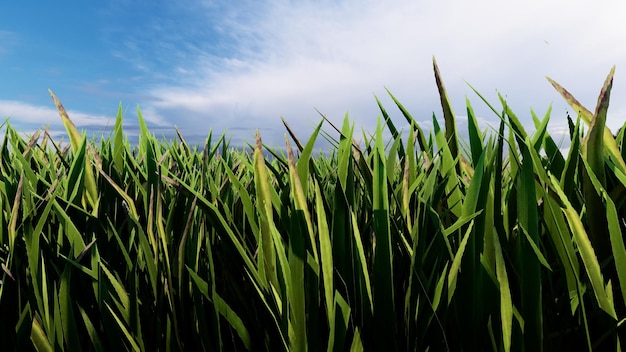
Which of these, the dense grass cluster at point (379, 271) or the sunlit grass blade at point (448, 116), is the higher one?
the sunlit grass blade at point (448, 116)

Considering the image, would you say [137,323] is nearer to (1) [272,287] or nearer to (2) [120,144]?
(1) [272,287]

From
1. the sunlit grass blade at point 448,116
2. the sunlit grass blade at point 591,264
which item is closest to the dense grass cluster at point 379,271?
the sunlit grass blade at point 591,264

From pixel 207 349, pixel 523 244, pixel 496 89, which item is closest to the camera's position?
pixel 523 244

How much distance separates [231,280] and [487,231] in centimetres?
35

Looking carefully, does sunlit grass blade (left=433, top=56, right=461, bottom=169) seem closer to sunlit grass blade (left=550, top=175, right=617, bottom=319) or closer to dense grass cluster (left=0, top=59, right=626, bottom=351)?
dense grass cluster (left=0, top=59, right=626, bottom=351)

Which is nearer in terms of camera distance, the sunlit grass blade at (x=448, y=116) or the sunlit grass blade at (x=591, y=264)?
the sunlit grass blade at (x=591, y=264)

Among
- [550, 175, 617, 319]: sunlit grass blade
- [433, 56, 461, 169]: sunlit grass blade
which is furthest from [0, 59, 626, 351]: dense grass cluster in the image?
[433, 56, 461, 169]: sunlit grass blade

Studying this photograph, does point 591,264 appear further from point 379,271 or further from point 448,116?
point 448,116

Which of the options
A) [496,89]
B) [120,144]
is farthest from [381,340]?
[120,144]

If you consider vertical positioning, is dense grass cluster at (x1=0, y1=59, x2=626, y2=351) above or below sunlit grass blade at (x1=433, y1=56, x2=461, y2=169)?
below

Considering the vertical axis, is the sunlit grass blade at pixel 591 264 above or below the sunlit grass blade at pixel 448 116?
below

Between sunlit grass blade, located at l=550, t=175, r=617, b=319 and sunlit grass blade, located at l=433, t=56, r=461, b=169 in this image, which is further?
sunlit grass blade, located at l=433, t=56, r=461, b=169

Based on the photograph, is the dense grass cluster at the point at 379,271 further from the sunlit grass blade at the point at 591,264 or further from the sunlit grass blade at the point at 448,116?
the sunlit grass blade at the point at 448,116

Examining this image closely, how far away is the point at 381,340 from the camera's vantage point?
1.97ft
